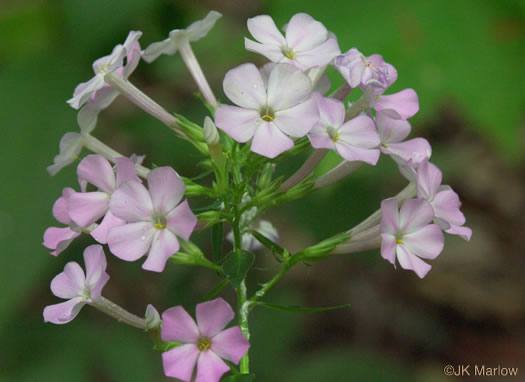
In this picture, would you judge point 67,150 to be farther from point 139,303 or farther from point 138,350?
point 139,303

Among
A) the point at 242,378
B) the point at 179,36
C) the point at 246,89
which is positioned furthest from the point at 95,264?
the point at 179,36

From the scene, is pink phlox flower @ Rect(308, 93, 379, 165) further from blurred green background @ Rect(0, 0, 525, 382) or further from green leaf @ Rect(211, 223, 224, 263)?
blurred green background @ Rect(0, 0, 525, 382)

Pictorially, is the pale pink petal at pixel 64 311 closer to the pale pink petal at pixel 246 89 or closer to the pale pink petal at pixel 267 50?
the pale pink petal at pixel 246 89

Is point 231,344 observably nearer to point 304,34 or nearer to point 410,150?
point 410,150

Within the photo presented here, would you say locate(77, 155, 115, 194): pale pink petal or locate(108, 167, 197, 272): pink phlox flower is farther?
locate(77, 155, 115, 194): pale pink petal

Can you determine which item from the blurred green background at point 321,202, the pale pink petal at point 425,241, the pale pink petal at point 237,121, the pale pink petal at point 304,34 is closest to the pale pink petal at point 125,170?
the pale pink petal at point 237,121

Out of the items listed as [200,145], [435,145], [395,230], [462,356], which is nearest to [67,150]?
[200,145]

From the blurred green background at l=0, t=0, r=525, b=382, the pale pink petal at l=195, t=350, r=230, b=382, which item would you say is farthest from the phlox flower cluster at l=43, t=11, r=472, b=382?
the blurred green background at l=0, t=0, r=525, b=382
